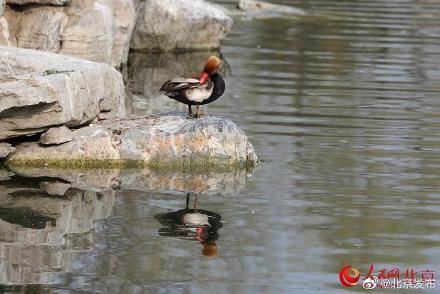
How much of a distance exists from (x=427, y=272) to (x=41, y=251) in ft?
8.76

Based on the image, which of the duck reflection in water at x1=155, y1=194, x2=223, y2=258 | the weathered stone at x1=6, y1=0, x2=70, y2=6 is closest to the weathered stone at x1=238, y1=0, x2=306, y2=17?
the weathered stone at x1=6, y1=0, x2=70, y2=6

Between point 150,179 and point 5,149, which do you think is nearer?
point 150,179

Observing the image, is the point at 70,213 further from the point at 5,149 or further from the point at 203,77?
the point at 203,77

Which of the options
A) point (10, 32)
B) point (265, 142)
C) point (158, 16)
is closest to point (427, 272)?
point (265, 142)

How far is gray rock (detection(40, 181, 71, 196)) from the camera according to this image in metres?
10.2

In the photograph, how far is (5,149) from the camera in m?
11.1

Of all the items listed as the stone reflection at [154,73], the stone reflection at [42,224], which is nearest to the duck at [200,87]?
the stone reflection at [42,224]

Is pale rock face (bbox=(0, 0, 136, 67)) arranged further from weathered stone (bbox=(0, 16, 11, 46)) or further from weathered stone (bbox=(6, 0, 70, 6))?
weathered stone (bbox=(0, 16, 11, 46))

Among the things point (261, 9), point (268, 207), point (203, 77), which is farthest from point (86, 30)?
point (261, 9)

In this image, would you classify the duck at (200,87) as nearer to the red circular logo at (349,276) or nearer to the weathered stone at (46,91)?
the weathered stone at (46,91)

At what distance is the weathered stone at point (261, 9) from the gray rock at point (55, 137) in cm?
1869

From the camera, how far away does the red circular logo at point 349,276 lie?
7.61m

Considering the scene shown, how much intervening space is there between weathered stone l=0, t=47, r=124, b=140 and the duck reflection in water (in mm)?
2019

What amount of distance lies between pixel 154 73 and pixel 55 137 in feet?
29.4
